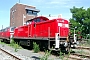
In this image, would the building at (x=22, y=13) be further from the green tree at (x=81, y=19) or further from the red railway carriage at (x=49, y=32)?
the red railway carriage at (x=49, y=32)

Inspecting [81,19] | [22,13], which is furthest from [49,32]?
[22,13]

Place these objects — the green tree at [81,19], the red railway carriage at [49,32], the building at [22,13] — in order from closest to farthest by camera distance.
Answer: the red railway carriage at [49,32], the green tree at [81,19], the building at [22,13]

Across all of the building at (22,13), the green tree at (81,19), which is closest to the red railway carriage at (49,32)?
the green tree at (81,19)

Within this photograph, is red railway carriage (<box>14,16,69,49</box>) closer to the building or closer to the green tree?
the green tree

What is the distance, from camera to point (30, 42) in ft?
53.8

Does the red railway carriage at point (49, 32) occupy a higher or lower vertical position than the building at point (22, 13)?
lower

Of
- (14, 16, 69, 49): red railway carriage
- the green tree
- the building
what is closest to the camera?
(14, 16, 69, 49): red railway carriage

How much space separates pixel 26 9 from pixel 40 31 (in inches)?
1317

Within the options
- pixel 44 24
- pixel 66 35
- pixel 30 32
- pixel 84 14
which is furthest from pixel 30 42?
pixel 84 14

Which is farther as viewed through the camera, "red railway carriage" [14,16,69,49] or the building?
the building

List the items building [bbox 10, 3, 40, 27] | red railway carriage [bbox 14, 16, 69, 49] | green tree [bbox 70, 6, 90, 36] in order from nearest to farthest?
red railway carriage [bbox 14, 16, 69, 49] → green tree [bbox 70, 6, 90, 36] → building [bbox 10, 3, 40, 27]

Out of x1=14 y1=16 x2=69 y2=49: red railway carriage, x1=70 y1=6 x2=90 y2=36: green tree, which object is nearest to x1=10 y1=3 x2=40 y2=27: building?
x1=70 y1=6 x2=90 y2=36: green tree

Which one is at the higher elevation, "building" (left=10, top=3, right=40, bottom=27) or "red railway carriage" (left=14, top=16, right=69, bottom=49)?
"building" (left=10, top=3, right=40, bottom=27)

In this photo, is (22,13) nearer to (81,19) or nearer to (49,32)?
(81,19)
